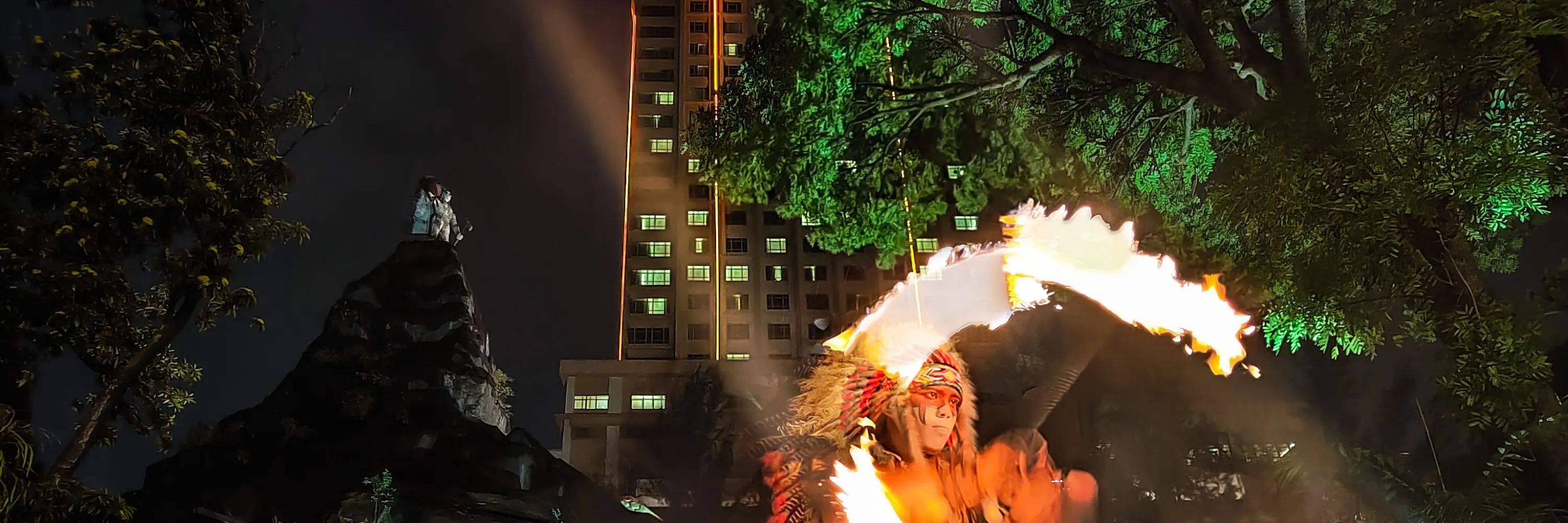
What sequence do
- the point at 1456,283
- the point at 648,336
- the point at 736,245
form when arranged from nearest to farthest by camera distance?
the point at 1456,283 < the point at 648,336 < the point at 736,245

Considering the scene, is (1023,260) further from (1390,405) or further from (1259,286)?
(1390,405)

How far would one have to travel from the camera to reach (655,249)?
33.1 meters

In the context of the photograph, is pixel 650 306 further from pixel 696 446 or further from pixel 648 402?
pixel 696 446

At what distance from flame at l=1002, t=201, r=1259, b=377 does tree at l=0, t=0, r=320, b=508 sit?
20.7 ft

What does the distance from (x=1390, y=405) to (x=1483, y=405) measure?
34.6ft

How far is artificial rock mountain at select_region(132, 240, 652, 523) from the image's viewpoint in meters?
14.4

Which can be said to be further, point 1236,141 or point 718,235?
point 718,235

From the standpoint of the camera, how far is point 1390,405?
13.1m

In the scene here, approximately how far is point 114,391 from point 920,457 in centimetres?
662

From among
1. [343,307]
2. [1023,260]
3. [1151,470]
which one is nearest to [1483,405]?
[1023,260]

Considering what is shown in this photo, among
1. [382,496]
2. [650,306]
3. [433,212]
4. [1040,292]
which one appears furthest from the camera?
[650,306]

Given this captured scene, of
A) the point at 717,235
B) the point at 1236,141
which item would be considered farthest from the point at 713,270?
the point at 1236,141

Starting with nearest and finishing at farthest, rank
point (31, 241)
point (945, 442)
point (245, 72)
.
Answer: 1. point (945, 442)
2. point (31, 241)
3. point (245, 72)

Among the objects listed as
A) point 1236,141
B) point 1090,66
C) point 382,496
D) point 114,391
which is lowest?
point 382,496
